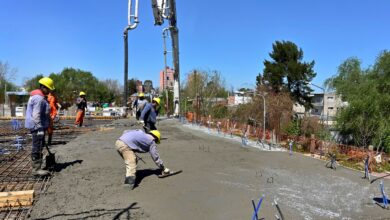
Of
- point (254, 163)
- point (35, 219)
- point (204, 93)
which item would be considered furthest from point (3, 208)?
point (204, 93)

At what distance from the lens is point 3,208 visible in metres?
5.16

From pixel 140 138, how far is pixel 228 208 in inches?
73.8

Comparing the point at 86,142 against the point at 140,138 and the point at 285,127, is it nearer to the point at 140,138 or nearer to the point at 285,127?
the point at 140,138

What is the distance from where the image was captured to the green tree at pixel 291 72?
42969 millimetres

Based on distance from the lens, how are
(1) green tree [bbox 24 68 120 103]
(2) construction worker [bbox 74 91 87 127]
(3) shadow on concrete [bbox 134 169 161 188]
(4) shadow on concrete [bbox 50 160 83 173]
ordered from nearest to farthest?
(3) shadow on concrete [bbox 134 169 161 188]
(4) shadow on concrete [bbox 50 160 83 173]
(2) construction worker [bbox 74 91 87 127]
(1) green tree [bbox 24 68 120 103]

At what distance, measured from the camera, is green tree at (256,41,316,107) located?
42969mm

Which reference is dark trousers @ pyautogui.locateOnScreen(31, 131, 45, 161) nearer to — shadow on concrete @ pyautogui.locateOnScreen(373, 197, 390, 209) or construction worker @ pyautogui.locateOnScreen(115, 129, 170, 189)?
construction worker @ pyautogui.locateOnScreen(115, 129, 170, 189)

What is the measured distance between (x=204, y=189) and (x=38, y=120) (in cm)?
300

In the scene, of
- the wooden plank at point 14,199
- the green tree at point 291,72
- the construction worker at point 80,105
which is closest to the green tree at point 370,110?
the construction worker at point 80,105

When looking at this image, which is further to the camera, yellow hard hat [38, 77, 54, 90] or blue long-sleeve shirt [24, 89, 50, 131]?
yellow hard hat [38, 77, 54, 90]

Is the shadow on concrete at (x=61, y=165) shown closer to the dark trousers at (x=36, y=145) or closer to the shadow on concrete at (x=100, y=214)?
the dark trousers at (x=36, y=145)

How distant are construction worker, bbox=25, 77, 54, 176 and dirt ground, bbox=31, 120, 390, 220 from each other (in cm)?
44

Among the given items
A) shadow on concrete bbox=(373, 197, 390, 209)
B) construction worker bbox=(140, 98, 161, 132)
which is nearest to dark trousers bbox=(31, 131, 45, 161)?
construction worker bbox=(140, 98, 161, 132)

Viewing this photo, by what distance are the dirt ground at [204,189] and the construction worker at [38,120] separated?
0.44m
